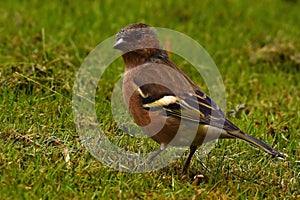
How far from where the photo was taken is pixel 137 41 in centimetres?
545

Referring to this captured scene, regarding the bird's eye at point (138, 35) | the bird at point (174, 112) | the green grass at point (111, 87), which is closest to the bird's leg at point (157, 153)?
the bird at point (174, 112)

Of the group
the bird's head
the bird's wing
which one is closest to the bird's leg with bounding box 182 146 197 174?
the bird's wing

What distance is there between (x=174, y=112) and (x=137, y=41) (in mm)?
823

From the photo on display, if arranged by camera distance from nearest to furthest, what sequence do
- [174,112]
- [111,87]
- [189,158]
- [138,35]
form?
[174,112]
[189,158]
[138,35]
[111,87]

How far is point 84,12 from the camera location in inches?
353

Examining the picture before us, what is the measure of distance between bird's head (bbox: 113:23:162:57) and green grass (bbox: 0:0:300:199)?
73cm

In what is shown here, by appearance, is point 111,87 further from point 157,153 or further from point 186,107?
point 186,107

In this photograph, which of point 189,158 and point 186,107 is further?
point 189,158

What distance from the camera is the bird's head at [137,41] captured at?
17.7ft

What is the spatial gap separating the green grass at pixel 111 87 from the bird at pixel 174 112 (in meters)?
0.29

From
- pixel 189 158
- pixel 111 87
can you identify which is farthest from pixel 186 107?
pixel 111 87

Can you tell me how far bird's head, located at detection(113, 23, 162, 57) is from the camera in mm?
5402

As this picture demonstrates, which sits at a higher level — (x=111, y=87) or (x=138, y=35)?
(x=138, y=35)

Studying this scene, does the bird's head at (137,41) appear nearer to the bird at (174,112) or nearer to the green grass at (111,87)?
the bird at (174,112)
